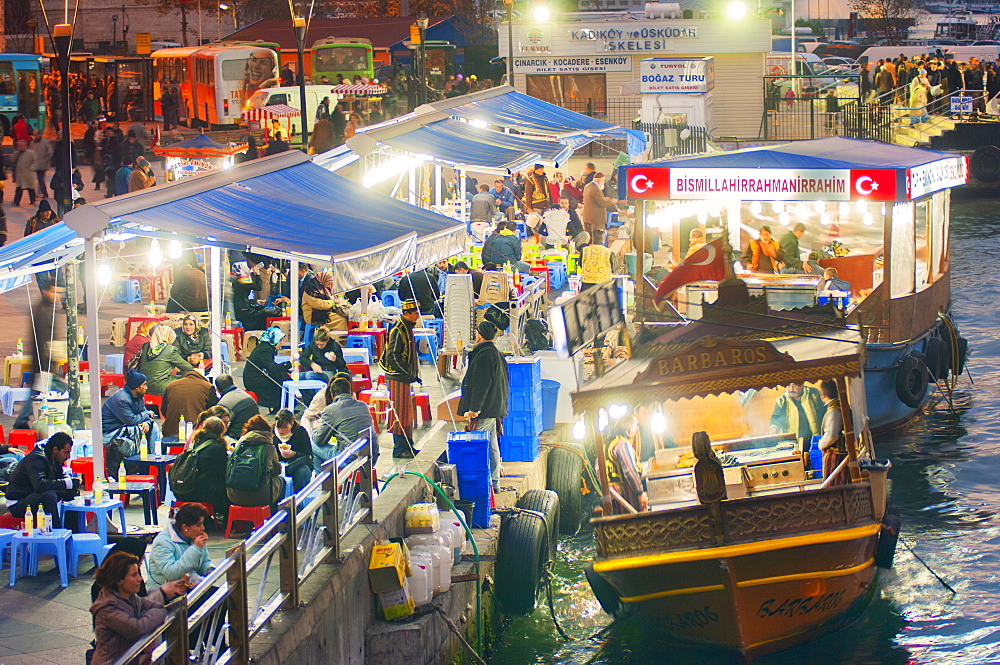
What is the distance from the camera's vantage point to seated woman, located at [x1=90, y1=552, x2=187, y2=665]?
6.62 meters

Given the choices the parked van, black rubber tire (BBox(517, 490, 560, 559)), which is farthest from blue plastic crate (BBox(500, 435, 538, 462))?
the parked van

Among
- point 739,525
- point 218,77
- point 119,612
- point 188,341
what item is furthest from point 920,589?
point 218,77

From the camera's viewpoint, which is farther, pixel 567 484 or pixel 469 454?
pixel 567 484

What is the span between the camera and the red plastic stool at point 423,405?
1389 centimetres

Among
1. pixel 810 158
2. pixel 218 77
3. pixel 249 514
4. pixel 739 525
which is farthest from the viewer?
pixel 218 77

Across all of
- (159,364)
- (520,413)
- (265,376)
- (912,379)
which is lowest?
(912,379)

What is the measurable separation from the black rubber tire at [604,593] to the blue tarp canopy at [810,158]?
640 cm

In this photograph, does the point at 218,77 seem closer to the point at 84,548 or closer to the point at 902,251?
the point at 902,251

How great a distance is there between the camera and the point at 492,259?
798 inches

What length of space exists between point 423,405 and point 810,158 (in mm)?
6018

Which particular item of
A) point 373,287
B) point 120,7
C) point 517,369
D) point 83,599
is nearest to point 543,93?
point 373,287

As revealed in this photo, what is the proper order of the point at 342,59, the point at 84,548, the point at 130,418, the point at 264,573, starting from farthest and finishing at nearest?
the point at 342,59
the point at 130,418
the point at 84,548
the point at 264,573

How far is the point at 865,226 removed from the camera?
20.9 meters

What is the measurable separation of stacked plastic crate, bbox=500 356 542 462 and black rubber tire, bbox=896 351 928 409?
631 cm
